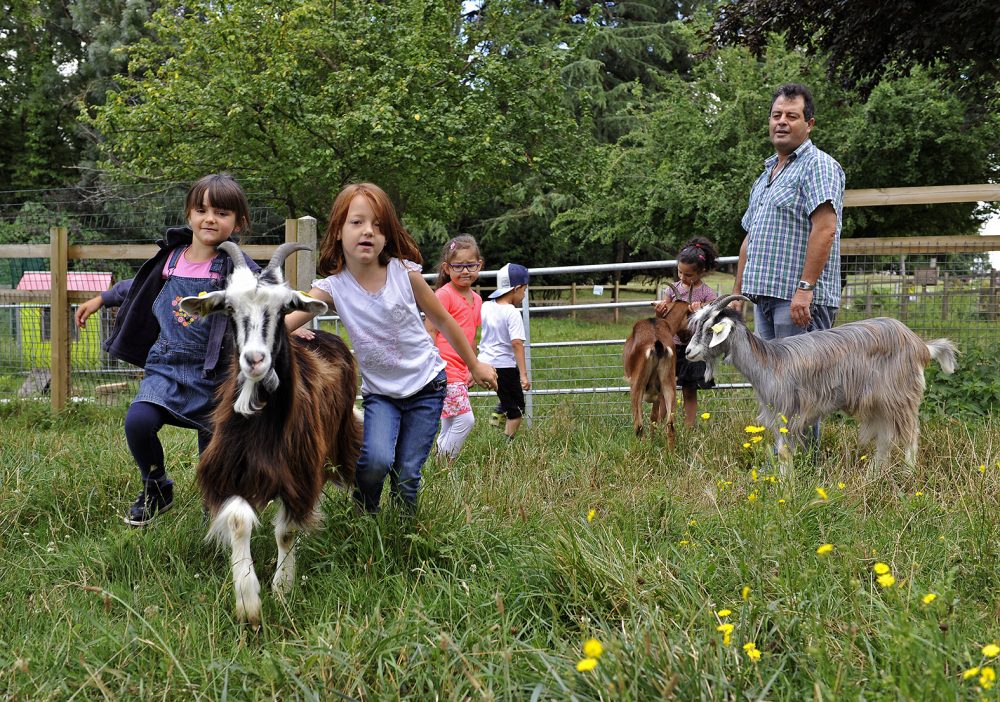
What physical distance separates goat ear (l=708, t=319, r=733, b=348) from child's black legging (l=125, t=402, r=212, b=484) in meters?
3.06

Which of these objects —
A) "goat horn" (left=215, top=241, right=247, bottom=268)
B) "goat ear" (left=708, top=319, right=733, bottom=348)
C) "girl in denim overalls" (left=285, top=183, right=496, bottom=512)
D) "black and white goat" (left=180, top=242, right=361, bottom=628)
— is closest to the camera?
"black and white goat" (left=180, top=242, right=361, bottom=628)

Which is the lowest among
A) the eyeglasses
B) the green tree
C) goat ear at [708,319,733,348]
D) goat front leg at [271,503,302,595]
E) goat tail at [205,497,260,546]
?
goat front leg at [271,503,302,595]

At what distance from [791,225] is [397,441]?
2.87 m

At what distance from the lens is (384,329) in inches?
160

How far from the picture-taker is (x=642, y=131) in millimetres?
24281

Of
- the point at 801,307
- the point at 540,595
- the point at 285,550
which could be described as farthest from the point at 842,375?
the point at 285,550

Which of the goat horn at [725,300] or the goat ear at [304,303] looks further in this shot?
the goat horn at [725,300]

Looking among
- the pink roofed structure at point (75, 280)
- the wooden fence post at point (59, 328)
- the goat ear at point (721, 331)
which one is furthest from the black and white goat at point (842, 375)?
the pink roofed structure at point (75, 280)

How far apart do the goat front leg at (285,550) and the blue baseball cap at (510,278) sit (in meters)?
3.39

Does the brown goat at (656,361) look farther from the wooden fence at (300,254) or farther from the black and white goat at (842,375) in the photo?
the wooden fence at (300,254)

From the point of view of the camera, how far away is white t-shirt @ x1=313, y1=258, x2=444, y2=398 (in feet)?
13.3

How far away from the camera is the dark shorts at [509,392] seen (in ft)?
22.0

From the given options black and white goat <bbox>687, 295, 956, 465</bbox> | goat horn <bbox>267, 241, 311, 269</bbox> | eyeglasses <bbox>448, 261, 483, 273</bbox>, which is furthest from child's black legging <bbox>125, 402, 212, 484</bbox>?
black and white goat <bbox>687, 295, 956, 465</bbox>

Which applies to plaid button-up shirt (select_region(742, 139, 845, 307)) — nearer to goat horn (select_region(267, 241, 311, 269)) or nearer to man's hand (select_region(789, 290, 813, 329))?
man's hand (select_region(789, 290, 813, 329))
